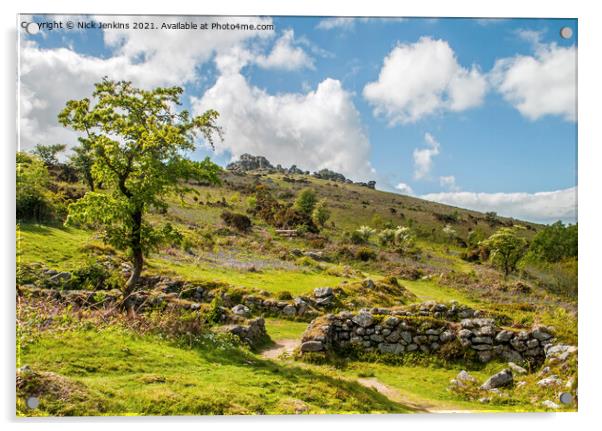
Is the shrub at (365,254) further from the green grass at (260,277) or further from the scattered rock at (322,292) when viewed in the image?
the scattered rock at (322,292)

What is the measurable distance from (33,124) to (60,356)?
474cm

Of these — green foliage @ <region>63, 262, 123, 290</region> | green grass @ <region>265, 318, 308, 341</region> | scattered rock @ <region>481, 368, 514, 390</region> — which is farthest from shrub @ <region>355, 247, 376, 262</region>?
green foliage @ <region>63, 262, 123, 290</region>

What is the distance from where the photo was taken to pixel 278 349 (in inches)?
380

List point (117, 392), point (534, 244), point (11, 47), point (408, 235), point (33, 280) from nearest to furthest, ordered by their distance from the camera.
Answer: point (117, 392)
point (11, 47)
point (33, 280)
point (534, 244)
point (408, 235)

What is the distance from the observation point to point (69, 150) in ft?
32.2

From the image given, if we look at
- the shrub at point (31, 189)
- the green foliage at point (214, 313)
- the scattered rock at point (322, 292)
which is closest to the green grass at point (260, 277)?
the scattered rock at point (322, 292)

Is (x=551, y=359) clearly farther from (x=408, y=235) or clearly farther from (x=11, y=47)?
(x=11, y=47)

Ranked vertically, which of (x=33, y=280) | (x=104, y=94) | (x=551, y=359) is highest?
(x=104, y=94)

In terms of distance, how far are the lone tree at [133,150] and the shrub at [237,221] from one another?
4.74 meters

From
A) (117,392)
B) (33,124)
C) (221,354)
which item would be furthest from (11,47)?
(221,354)

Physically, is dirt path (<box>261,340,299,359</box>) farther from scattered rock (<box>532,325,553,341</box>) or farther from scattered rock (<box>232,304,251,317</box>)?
scattered rock (<box>532,325,553,341</box>)

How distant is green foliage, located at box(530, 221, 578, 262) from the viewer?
8640mm

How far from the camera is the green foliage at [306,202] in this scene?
1282 cm

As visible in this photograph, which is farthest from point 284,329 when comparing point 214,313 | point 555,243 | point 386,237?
point 555,243
